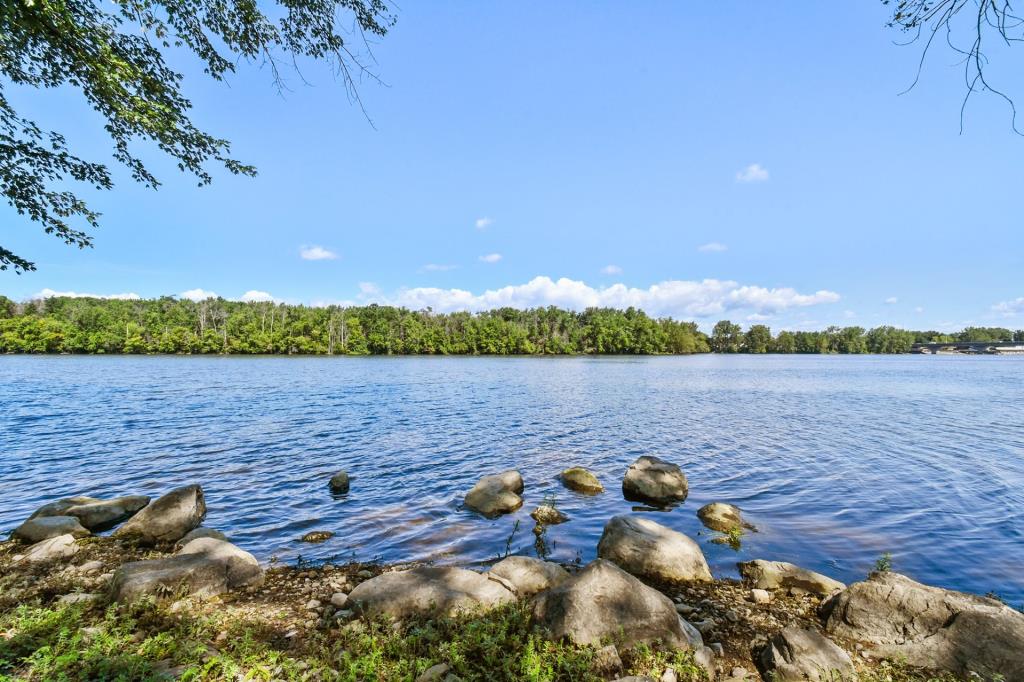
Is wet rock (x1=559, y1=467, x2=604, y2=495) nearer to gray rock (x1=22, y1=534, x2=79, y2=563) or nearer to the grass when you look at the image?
the grass

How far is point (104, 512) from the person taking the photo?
1033 cm

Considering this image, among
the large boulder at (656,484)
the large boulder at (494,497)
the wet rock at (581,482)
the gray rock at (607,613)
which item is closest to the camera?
the gray rock at (607,613)

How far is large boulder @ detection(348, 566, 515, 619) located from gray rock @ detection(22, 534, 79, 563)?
615 cm

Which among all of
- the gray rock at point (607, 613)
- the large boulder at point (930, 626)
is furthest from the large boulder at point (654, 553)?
the gray rock at point (607, 613)

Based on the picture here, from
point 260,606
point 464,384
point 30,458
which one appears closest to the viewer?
point 260,606

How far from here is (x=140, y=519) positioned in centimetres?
977

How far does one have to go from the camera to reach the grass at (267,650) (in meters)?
4.48

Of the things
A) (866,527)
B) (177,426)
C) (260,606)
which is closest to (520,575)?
(260,606)

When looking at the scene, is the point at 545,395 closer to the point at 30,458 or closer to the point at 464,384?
the point at 464,384

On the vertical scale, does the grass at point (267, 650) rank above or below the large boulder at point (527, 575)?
above

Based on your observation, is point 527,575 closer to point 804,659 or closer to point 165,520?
point 804,659

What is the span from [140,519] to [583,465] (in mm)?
13404

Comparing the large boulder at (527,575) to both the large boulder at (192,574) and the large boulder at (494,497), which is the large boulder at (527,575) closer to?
the large boulder at (192,574)

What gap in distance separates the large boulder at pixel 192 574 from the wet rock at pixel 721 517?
999 centimetres
